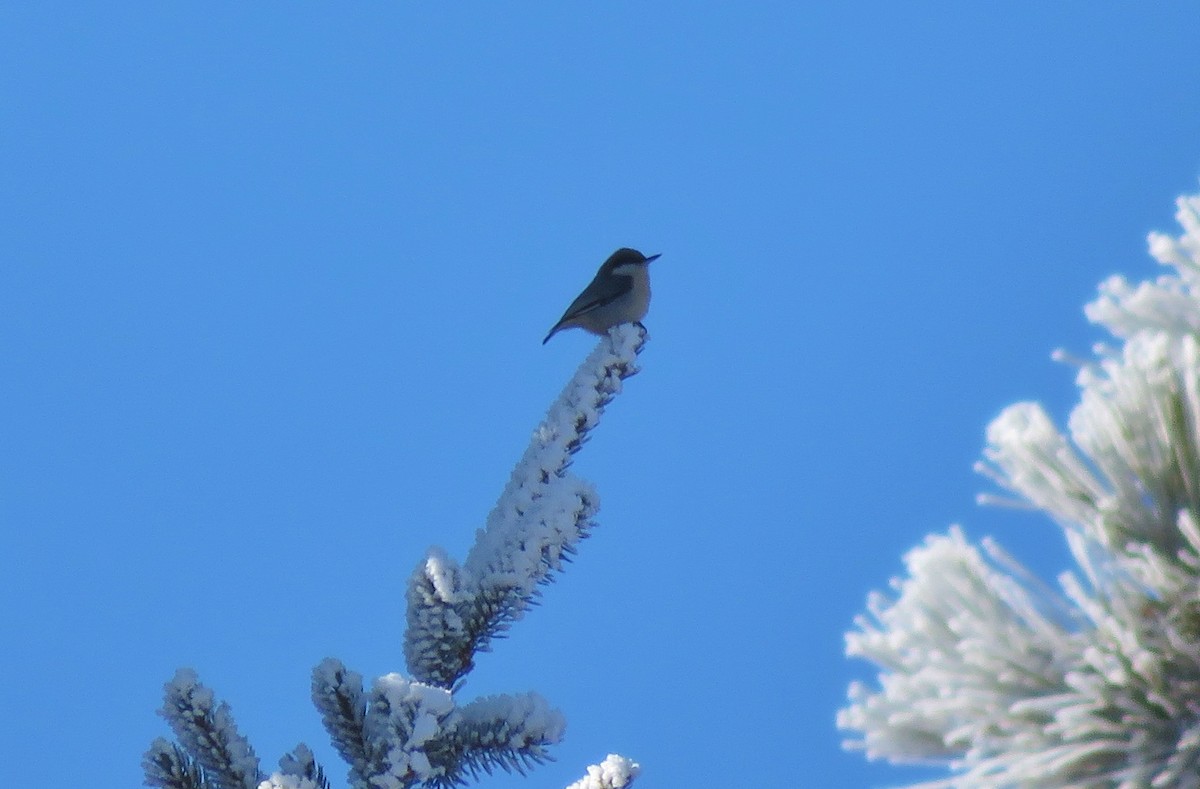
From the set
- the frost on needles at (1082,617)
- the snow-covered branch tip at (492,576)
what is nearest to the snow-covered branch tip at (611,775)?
the snow-covered branch tip at (492,576)

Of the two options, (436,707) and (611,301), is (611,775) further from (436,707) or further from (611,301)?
(611,301)

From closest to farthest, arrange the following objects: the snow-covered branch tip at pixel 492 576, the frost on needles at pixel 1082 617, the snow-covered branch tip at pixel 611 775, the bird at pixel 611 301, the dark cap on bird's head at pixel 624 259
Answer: the frost on needles at pixel 1082 617, the snow-covered branch tip at pixel 611 775, the snow-covered branch tip at pixel 492 576, the bird at pixel 611 301, the dark cap on bird's head at pixel 624 259

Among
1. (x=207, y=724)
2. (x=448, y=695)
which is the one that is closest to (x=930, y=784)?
(x=448, y=695)

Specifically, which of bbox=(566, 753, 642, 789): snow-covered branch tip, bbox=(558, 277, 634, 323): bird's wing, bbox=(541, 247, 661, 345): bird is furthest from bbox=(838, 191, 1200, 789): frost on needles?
bbox=(558, 277, 634, 323): bird's wing

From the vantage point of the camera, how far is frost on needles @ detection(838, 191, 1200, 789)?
0.56 metres

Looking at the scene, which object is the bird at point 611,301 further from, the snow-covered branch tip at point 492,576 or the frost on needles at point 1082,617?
the frost on needles at point 1082,617

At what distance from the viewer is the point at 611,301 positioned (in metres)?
4.28

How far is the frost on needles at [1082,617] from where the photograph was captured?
56 centimetres

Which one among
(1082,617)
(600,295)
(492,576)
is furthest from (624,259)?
(1082,617)

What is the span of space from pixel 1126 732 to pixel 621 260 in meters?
4.22

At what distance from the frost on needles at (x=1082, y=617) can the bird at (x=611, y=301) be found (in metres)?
3.52

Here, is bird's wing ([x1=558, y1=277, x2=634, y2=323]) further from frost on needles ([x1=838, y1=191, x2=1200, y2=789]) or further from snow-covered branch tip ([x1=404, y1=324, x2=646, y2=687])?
frost on needles ([x1=838, y1=191, x2=1200, y2=789])

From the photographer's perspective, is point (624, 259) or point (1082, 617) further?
point (624, 259)

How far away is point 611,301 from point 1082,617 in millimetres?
3737
